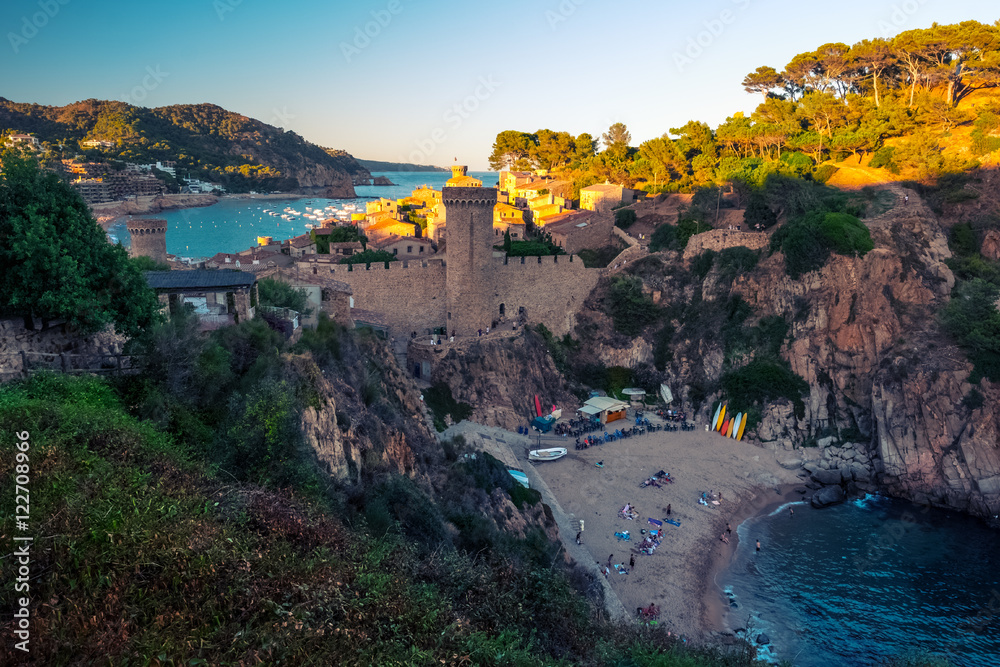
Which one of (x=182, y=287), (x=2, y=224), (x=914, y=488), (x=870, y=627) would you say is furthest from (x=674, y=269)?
(x=2, y=224)

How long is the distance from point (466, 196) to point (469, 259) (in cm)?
289

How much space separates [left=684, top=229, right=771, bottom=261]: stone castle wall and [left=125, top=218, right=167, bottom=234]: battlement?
85.2 ft

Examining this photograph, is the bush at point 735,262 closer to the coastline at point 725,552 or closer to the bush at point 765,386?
the bush at point 765,386

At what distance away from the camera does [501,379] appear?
27.8 metres

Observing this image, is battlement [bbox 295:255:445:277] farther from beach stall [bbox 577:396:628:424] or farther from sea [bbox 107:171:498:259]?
sea [bbox 107:171:498:259]

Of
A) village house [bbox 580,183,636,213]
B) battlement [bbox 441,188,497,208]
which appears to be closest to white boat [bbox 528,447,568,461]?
battlement [bbox 441,188,497,208]

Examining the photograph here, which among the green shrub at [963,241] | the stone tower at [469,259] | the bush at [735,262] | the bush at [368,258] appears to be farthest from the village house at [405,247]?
the green shrub at [963,241]

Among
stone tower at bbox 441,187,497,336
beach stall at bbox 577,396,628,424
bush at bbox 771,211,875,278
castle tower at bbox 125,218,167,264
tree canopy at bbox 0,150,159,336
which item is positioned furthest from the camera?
bush at bbox 771,211,875,278

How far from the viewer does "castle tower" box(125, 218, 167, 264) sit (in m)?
24.5

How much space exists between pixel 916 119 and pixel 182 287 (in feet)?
142

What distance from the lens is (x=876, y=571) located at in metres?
20.5

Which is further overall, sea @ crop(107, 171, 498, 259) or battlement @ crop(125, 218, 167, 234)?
sea @ crop(107, 171, 498, 259)

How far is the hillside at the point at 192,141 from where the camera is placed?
89.1m

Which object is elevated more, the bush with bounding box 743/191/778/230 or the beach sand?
the bush with bounding box 743/191/778/230
